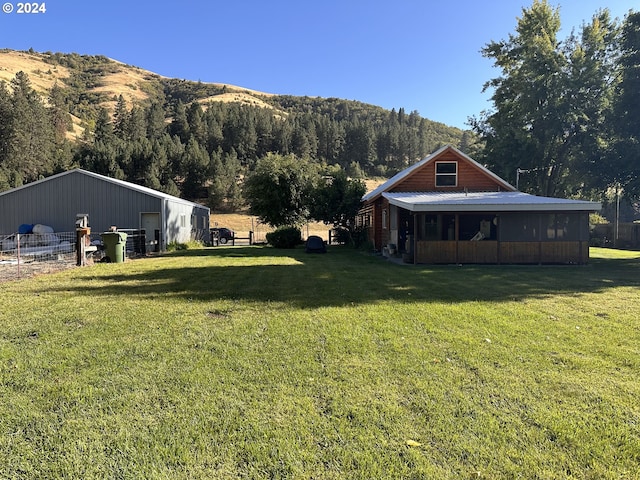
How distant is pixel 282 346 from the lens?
4.66 m

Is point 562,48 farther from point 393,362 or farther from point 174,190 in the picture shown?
point 174,190

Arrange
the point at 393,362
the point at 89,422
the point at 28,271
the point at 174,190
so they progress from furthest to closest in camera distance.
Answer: the point at 174,190 < the point at 28,271 < the point at 393,362 < the point at 89,422

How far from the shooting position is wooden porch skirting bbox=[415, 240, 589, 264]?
46.7ft

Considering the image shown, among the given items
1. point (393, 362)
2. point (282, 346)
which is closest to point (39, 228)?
point (282, 346)

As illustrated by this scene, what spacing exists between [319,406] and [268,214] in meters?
24.1

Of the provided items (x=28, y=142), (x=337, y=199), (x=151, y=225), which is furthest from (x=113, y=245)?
(x=28, y=142)

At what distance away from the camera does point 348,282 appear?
960 centimetres

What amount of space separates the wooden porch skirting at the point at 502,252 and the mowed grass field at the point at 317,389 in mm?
7010

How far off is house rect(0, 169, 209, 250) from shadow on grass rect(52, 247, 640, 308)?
305 inches

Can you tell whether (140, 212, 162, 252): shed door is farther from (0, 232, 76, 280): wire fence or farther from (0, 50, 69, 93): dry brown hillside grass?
(0, 50, 69, 93): dry brown hillside grass

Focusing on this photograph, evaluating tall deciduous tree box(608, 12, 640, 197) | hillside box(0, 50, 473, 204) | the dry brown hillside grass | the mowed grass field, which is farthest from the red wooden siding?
the dry brown hillside grass

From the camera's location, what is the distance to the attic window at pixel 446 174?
19.5 meters

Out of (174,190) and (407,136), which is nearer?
(174,190)

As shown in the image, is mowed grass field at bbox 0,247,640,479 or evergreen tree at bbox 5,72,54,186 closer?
mowed grass field at bbox 0,247,640,479
